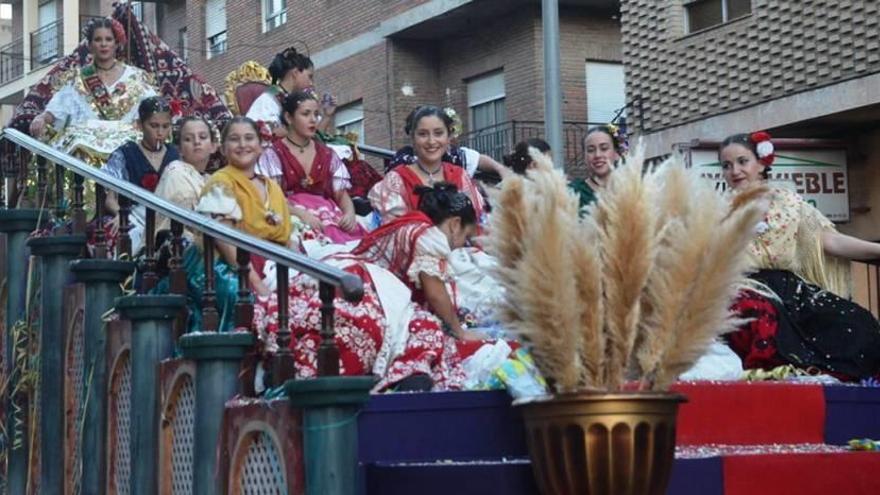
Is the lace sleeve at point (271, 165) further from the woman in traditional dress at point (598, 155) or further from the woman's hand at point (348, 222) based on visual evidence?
the woman in traditional dress at point (598, 155)

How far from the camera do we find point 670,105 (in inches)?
763

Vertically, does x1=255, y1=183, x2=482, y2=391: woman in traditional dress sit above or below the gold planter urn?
above

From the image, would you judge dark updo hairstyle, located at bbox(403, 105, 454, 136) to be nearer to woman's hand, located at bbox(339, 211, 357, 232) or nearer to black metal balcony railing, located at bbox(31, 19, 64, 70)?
woman's hand, located at bbox(339, 211, 357, 232)

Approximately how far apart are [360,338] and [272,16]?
22.9 metres

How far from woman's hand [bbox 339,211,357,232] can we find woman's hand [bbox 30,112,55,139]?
2306mm

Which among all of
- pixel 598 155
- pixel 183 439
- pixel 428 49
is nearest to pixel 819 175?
pixel 598 155

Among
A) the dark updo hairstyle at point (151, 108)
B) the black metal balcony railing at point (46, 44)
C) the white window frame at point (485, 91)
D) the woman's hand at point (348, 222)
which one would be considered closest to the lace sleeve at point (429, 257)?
the woman's hand at point (348, 222)

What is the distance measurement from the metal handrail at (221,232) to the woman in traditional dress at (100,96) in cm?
160

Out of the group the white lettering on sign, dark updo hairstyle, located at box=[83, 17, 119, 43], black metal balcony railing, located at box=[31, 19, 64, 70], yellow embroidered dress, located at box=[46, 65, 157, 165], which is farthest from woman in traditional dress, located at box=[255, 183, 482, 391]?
black metal balcony railing, located at box=[31, 19, 64, 70]

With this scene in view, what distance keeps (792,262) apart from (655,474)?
3.45m

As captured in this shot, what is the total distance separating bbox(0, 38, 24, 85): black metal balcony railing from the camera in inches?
1646

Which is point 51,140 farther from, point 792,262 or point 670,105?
point 670,105

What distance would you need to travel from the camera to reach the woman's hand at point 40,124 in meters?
10.9

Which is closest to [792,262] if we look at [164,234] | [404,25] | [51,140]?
[164,234]
